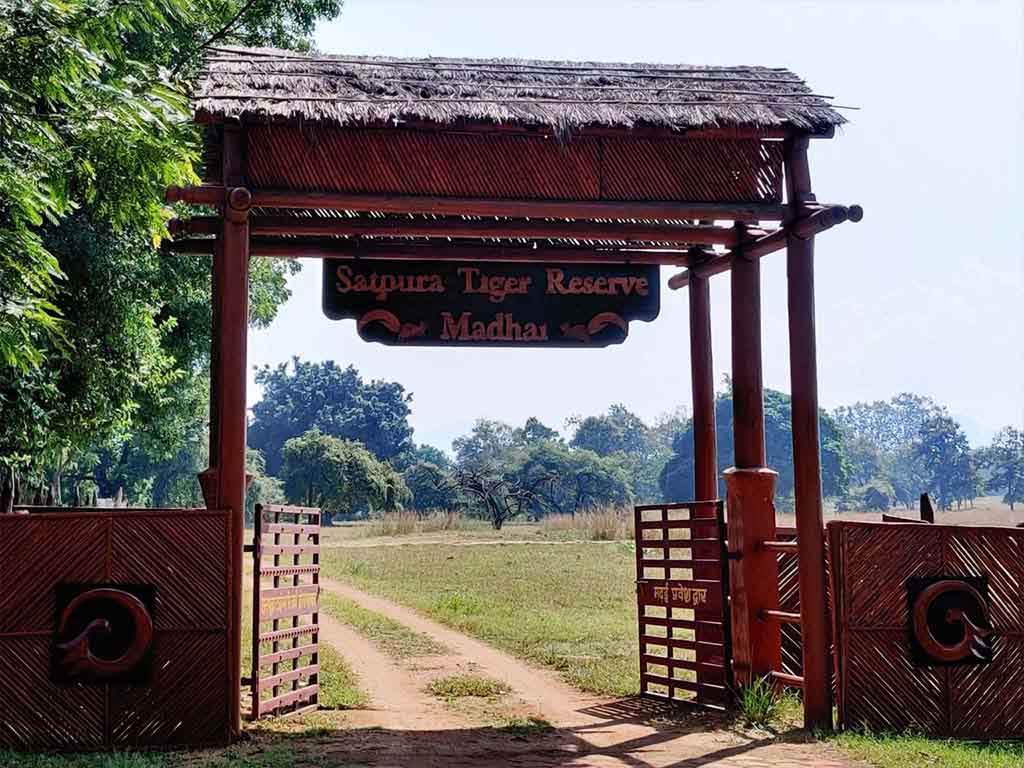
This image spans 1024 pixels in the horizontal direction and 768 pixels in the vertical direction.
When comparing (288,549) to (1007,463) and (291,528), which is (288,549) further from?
(1007,463)

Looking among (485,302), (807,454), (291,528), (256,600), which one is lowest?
(256,600)

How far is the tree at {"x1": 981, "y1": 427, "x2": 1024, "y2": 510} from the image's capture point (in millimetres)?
96375

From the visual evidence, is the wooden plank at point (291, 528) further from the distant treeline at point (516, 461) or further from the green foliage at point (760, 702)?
the distant treeline at point (516, 461)

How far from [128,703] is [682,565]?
184 inches

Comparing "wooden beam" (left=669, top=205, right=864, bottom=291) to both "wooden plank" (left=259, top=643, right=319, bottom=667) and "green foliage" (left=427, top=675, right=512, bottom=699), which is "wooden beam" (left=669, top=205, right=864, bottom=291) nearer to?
"green foliage" (left=427, top=675, right=512, bottom=699)

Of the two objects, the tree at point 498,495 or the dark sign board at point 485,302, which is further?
the tree at point 498,495

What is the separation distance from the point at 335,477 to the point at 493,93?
185 feet

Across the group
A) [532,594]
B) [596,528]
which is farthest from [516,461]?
[532,594]

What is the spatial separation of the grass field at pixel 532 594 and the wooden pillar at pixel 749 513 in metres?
1.90

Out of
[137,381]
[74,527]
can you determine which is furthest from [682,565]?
[137,381]

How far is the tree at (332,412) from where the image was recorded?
9719 cm

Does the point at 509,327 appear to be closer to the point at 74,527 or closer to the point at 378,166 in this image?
the point at 378,166

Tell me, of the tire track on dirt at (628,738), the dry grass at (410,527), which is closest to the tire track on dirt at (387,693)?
the tire track on dirt at (628,738)

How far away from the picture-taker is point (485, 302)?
10.3 meters
